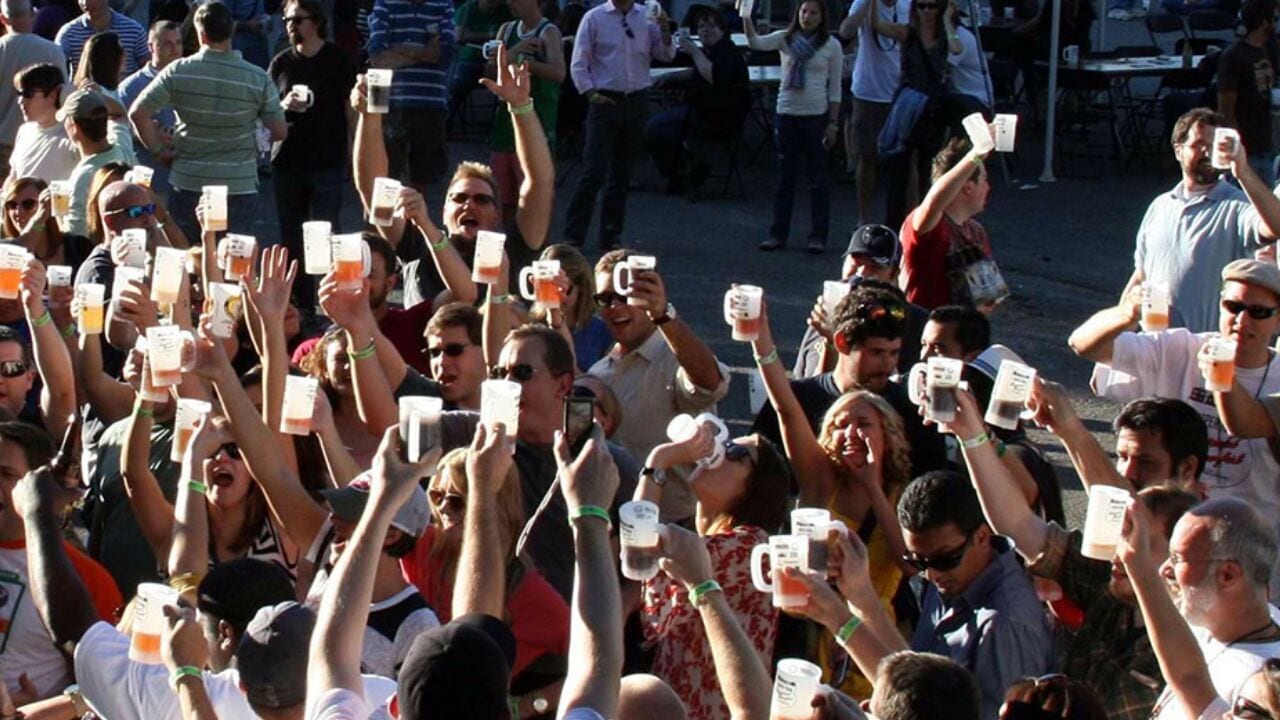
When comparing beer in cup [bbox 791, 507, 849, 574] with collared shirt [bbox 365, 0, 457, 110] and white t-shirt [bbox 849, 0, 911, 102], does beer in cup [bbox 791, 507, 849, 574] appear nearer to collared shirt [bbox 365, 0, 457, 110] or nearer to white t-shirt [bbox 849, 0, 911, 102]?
collared shirt [bbox 365, 0, 457, 110]

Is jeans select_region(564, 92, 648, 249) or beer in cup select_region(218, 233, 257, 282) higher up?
beer in cup select_region(218, 233, 257, 282)

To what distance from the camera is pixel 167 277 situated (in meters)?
6.39

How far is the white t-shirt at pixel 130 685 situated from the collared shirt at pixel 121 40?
372 inches

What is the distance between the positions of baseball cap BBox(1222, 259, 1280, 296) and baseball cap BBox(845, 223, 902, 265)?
5.97ft

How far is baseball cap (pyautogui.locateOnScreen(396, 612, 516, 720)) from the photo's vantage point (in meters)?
3.35

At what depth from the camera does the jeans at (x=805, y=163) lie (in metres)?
12.9

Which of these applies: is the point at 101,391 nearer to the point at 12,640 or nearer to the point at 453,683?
the point at 12,640

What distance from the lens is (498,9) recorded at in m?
14.7

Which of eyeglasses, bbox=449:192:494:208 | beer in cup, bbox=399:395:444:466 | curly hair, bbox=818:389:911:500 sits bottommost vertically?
curly hair, bbox=818:389:911:500

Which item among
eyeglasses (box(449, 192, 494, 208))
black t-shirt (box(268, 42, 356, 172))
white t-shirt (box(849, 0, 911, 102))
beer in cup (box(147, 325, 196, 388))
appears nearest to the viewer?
beer in cup (box(147, 325, 196, 388))

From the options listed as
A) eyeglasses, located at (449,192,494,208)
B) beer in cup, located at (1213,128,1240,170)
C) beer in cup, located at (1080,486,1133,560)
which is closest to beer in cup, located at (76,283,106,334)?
eyeglasses, located at (449,192,494,208)

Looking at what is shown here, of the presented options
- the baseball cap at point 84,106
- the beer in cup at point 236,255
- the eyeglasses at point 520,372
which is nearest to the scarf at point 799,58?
the baseball cap at point 84,106

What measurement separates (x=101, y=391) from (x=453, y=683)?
3780mm

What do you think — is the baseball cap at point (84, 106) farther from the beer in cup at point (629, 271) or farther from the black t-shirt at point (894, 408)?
the black t-shirt at point (894, 408)
